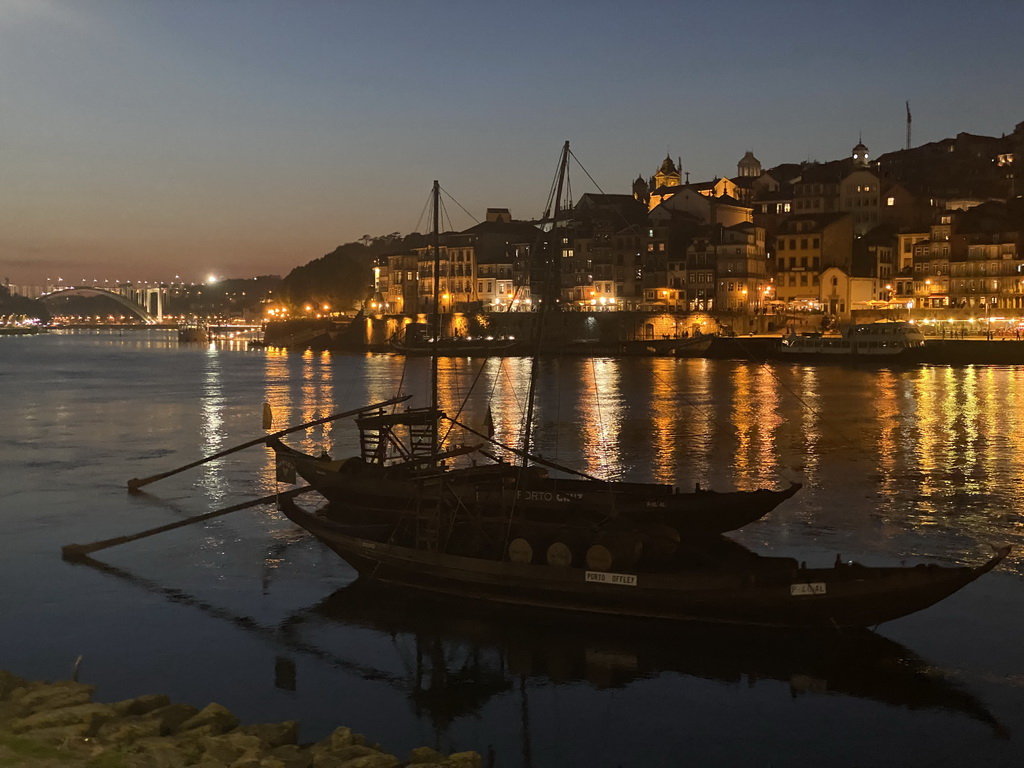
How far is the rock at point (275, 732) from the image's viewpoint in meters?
11.4

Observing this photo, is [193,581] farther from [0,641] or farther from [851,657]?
[851,657]

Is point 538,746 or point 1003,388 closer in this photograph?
point 538,746

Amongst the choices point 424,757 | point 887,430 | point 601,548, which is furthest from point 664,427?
point 424,757

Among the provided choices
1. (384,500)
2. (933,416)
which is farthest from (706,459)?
(933,416)

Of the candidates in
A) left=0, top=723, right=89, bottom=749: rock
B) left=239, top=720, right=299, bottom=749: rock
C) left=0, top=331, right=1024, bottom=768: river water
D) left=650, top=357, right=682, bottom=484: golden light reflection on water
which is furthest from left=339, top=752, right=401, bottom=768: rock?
left=650, top=357, right=682, bottom=484: golden light reflection on water

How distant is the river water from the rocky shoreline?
1647mm

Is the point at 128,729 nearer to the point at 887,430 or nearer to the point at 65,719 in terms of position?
the point at 65,719

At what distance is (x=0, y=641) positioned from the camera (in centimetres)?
1630

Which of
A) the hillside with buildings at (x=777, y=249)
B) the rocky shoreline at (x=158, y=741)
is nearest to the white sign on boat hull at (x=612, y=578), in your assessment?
the rocky shoreline at (x=158, y=741)

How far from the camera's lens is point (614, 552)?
1688 cm

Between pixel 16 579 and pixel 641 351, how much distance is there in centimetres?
9672

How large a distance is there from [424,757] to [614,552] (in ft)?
21.1

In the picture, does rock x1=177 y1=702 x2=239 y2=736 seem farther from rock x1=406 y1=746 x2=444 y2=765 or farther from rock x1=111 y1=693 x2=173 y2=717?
rock x1=406 y1=746 x2=444 y2=765

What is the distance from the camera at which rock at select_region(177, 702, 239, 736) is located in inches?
454
